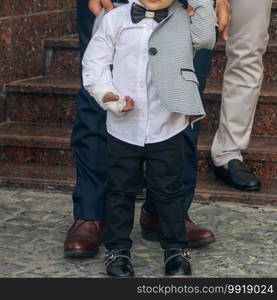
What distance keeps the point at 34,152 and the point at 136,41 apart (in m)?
2.02

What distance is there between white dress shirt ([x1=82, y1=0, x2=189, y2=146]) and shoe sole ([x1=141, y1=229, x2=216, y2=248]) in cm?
70

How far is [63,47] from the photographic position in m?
5.99

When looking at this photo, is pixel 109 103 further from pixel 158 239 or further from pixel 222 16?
pixel 158 239

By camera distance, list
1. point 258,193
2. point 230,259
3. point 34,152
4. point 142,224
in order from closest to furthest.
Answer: point 230,259 < point 142,224 < point 258,193 < point 34,152

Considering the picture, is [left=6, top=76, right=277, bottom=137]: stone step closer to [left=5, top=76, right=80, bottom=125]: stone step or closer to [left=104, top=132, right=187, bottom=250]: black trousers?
[left=5, top=76, right=80, bottom=125]: stone step

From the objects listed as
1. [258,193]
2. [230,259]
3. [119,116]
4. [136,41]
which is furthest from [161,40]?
[258,193]

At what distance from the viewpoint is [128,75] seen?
3.58m

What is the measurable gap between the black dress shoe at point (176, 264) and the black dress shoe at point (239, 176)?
1.18 m

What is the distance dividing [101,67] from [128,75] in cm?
12

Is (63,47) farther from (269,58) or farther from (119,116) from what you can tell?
(119,116)

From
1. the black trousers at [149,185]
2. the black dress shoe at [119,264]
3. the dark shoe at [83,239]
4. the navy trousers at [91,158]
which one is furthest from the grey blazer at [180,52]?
the dark shoe at [83,239]

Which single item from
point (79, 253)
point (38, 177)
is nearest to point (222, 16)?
point (79, 253)

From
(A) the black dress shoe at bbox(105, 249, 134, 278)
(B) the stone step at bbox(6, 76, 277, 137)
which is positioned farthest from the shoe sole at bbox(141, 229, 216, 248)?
(B) the stone step at bbox(6, 76, 277, 137)

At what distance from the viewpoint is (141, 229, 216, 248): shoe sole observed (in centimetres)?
411
